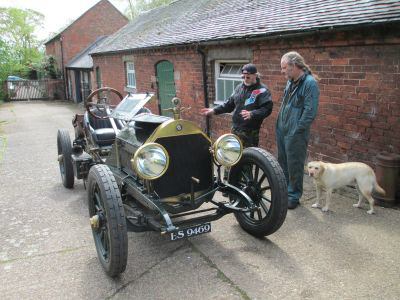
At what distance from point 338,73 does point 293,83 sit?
1.38m

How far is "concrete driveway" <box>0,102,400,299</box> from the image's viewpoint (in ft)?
10.2

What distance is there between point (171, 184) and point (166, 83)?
8208 millimetres

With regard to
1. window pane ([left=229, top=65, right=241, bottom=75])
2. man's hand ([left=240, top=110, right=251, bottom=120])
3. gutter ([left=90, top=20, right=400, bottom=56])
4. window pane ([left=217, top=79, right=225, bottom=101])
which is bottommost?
man's hand ([left=240, top=110, right=251, bottom=120])

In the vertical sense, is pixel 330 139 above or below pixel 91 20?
below

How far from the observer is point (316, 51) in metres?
5.83

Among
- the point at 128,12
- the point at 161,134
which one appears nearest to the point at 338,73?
the point at 161,134

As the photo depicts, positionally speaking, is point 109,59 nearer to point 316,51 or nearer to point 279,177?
point 316,51

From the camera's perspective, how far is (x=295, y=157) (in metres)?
4.62

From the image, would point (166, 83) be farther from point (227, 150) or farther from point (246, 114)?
point (227, 150)

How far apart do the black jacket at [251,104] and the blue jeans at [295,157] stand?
36 centimetres

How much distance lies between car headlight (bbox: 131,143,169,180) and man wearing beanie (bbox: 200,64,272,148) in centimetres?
163

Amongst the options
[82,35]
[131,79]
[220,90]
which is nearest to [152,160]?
[220,90]

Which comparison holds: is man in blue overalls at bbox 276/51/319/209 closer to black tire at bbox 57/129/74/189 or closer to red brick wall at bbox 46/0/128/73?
black tire at bbox 57/129/74/189

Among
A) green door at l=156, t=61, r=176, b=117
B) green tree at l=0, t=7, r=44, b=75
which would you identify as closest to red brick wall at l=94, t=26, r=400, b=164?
green door at l=156, t=61, r=176, b=117
